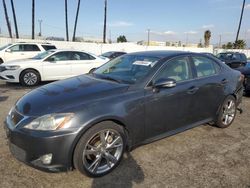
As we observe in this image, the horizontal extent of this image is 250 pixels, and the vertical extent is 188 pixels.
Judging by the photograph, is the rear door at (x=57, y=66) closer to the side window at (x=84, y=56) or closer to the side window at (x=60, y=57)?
the side window at (x=60, y=57)

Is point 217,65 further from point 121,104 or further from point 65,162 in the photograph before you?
point 65,162

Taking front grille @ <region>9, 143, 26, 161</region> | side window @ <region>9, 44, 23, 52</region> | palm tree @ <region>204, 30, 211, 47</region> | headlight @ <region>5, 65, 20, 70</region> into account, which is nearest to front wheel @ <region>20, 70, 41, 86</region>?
headlight @ <region>5, 65, 20, 70</region>

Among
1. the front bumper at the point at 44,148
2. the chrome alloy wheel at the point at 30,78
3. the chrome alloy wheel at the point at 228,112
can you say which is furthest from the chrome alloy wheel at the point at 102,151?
the chrome alloy wheel at the point at 30,78

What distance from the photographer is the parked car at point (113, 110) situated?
2.80m

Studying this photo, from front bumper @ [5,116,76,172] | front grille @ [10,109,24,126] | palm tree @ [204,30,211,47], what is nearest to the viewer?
front bumper @ [5,116,76,172]

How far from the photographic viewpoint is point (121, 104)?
317cm

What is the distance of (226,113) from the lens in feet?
16.1

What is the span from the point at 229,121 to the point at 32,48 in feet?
38.9

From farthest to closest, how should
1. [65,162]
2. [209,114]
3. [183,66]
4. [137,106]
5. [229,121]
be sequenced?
[229,121] → [209,114] → [183,66] → [137,106] → [65,162]

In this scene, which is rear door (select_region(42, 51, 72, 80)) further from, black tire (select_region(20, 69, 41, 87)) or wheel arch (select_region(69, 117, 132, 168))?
wheel arch (select_region(69, 117, 132, 168))

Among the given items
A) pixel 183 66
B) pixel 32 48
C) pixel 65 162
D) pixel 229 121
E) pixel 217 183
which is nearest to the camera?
pixel 65 162

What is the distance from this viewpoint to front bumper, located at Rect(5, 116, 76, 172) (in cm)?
274

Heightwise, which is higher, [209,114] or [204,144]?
[209,114]

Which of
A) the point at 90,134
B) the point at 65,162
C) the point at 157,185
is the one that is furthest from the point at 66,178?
Result: the point at 157,185
